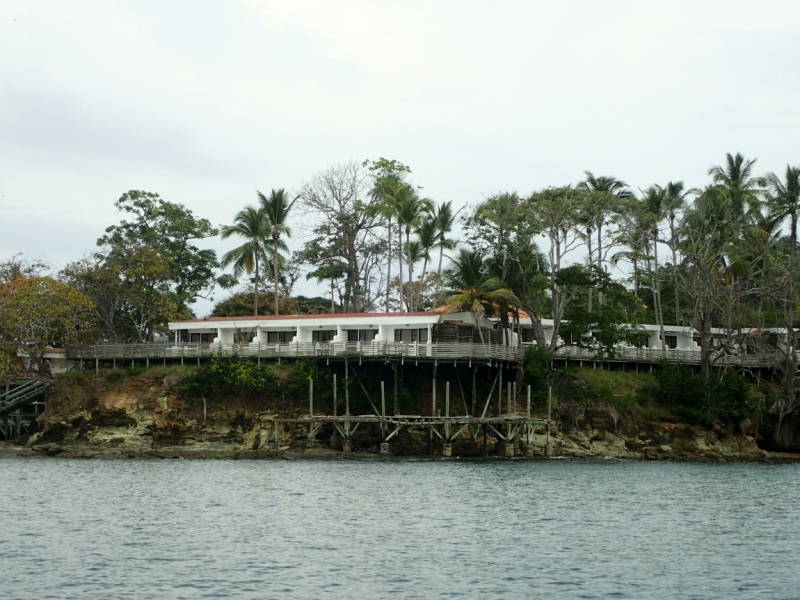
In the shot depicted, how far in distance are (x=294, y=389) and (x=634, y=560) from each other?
1349 inches

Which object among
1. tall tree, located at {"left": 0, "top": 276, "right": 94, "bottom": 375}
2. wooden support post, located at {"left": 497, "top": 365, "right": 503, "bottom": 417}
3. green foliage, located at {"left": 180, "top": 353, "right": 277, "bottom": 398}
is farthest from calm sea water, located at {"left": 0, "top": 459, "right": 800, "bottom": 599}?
tall tree, located at {"left": 0, "top": 276, "right": 94, "bottom": 375}

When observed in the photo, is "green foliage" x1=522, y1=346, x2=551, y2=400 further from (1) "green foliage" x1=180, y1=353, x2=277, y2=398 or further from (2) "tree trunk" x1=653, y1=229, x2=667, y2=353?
(1) "green foliage" x1=180, y1=353, x2=277, y2=398

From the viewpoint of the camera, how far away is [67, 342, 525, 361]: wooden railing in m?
59.8

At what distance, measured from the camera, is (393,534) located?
1299 inches

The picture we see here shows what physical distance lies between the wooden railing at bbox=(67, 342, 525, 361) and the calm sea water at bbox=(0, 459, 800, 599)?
915 centimetres

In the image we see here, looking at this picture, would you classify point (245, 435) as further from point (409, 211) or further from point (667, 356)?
point (667, 356)

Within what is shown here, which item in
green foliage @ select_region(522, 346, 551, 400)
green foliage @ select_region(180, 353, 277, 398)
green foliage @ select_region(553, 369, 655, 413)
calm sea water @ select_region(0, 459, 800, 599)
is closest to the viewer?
calm sea water @ select_region(0, 459, 800, 599)

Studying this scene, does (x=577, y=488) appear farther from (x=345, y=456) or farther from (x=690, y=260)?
(x=690, y=260)

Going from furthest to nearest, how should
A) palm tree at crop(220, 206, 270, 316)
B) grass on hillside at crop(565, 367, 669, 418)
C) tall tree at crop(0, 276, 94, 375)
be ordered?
palm tree at crop(220, 206, 270, 316) < tall tree at crop(0, 276, 94, 375) < grass on hillside at crop(565, 367, 669, 418)

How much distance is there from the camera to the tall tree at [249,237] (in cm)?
7631

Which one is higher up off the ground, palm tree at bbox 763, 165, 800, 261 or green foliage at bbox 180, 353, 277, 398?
palm tree at bbox 763, 165, 800, 261

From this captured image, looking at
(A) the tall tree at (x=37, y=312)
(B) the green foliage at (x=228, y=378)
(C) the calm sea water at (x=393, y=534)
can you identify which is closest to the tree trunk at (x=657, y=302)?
(C) the calm sea water at (x=393, y=534)

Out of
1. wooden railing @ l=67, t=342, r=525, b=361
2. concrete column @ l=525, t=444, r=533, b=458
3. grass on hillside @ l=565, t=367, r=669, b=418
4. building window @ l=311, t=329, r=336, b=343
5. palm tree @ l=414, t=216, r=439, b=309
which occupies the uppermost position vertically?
palm tree @ l=414, t=216, r=439, b=309

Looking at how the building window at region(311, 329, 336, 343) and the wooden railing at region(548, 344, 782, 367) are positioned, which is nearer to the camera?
the wooden railing at region(548, 344, 782, 367)
